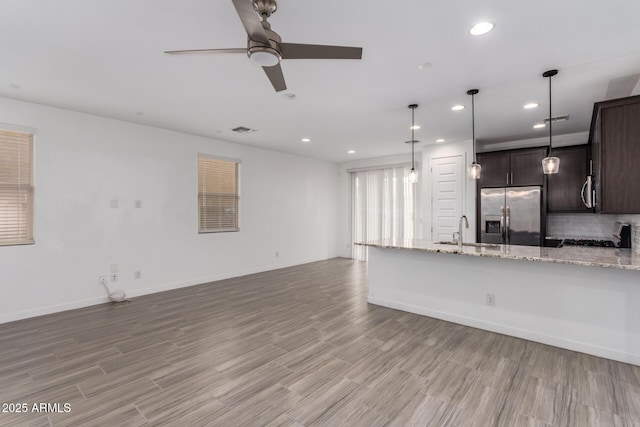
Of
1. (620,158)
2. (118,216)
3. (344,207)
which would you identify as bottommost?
(118,216)

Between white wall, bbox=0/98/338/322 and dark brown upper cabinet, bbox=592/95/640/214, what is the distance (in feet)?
18.1

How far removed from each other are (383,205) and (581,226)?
12.8 ft

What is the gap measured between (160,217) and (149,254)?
63 centimetres

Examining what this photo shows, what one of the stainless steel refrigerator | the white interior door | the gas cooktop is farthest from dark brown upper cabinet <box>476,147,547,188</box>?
the gas cooktop

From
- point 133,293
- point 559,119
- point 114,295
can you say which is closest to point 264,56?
point 114,295

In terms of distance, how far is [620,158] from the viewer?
2945 millimetres

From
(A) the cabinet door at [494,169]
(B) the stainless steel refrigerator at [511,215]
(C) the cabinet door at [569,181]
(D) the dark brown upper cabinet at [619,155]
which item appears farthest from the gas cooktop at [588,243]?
(D) the dark brown upper cabinet at [619,155]

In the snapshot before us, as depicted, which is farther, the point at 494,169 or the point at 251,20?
the point at 494,169

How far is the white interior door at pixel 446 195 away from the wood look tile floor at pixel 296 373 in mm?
2902

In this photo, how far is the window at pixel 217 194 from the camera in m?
5.73

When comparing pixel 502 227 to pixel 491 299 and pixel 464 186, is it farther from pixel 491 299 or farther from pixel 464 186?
pixel 491 299

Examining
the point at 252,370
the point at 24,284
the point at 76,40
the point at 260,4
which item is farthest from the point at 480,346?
the point at 24,284

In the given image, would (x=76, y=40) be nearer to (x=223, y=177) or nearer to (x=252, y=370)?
(x=252, y=370)

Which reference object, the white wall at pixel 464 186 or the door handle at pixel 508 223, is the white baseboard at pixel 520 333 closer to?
the door handle at pixel 508 223
